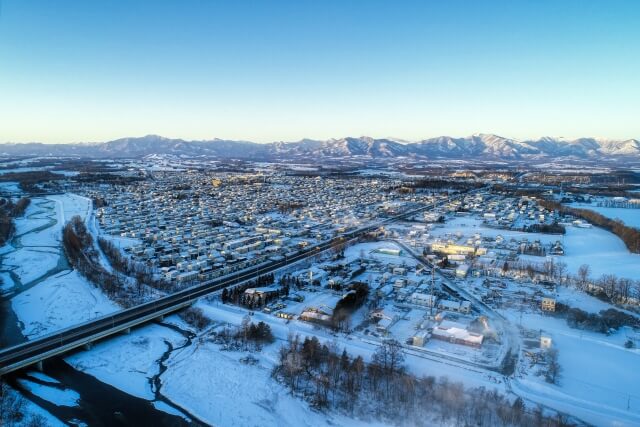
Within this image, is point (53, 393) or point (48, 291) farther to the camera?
point (48, 291)

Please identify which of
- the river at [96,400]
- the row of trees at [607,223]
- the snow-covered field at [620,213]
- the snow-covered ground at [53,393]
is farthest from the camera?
the snow-covered field at [620,213]

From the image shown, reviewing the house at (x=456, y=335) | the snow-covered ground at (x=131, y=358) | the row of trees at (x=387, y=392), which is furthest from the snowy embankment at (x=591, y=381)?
the snow-covered ground at (x=131, y=358)

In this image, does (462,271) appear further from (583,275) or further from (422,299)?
(583,275)

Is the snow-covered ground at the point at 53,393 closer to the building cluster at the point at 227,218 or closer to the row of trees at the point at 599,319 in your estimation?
the building cluster at the point at 227,218

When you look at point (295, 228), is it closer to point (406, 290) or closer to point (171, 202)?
point (406, 290)

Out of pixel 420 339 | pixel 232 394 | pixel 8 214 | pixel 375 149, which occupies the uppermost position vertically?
pixel 375 149

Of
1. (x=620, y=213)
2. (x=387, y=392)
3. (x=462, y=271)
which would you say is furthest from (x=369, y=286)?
(x=620, y=213)

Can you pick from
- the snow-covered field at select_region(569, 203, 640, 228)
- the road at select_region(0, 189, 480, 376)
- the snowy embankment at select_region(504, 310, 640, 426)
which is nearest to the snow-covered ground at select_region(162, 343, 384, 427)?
the road at select_region(0, 189, 480, 376)
